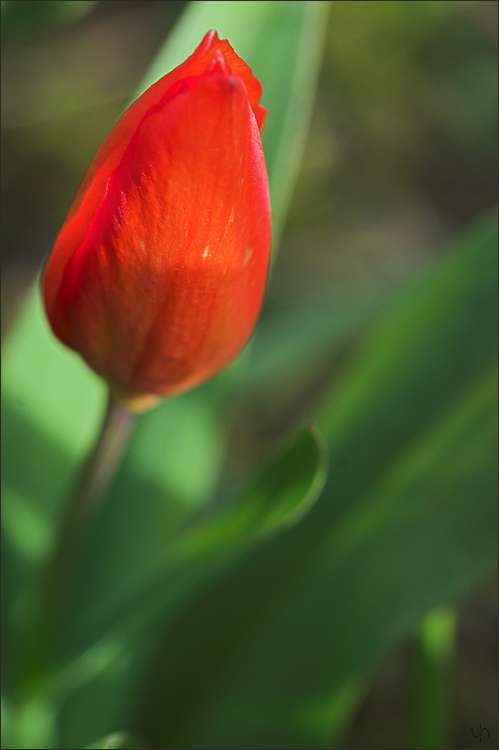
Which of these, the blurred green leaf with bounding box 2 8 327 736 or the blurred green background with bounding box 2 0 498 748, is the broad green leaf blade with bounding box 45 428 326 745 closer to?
the blurred green leaf with bounding box 2 8 327 736

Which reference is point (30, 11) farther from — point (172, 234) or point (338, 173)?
point (338, 173)

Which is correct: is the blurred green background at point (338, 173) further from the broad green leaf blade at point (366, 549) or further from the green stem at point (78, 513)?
the green stem at point (78, 513)

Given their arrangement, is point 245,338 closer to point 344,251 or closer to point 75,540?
point 75,540

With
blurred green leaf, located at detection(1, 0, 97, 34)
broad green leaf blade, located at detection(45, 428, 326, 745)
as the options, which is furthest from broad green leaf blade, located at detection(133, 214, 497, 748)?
blurred green leaf, located at detection(1, 0, 97, 34)

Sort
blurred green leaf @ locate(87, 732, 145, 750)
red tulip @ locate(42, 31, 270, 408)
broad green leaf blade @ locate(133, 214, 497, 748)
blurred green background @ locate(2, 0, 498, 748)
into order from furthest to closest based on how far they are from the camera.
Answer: blurred green background @ locate(2, 0, 498, 748) < broad green leaf blade @ locate(133, 214, 497, 748) < blurred green leaf @ locate(87, 732, 145, 750) < red tulip @ locate(42, 31, 270, 408)

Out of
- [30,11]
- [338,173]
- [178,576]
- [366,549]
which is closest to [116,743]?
[178,576]

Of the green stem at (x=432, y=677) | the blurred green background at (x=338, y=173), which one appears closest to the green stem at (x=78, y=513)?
the green stem at (x=432, y=677)
